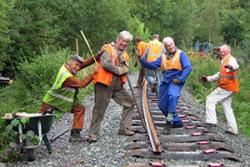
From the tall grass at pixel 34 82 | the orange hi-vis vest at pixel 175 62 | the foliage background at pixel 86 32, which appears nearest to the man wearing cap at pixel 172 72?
the orange hi-vis vest at pixel 175 62

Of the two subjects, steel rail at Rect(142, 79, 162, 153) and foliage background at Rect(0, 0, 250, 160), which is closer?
steel rail at Rect(142, 79, 162, 153)

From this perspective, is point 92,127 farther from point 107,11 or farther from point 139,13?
point 139,13

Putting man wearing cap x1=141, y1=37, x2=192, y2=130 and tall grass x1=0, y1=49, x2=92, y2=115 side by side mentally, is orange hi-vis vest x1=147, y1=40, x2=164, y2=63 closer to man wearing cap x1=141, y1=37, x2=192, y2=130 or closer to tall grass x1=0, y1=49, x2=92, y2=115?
man wearing cap x1=141, y1=37, x2=192, y2=130

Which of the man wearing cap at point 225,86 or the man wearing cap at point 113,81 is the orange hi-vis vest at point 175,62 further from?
the man wearing cap at point 225,86

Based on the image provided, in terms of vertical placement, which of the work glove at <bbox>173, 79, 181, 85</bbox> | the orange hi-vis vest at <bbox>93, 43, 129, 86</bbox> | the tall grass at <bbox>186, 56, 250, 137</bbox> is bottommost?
the tall grass at <bbox>186, 56, 250, 137</bbox>

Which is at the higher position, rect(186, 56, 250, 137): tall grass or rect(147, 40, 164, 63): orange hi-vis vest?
rect(147, 40, 164, 63): orange hi-vis vest

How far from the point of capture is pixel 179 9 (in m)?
51.1

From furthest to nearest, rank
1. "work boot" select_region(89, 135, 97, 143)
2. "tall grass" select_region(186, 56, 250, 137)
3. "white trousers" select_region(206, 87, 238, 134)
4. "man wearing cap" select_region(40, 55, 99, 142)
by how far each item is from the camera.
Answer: "tall grass" select_region(186, 56, 250, 137) → "white trousers" select_region(206, 87, 238, 134) → "work boot" select_region(89, 135, 97, 143) → "man wearing cap" select_region(40, 55, 99, 142)

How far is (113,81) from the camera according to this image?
8.08 m

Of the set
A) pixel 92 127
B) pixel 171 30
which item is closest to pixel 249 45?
pixel 92 127

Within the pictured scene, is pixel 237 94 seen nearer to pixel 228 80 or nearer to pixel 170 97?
pixel 228 80

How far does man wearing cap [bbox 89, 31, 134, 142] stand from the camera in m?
7.82

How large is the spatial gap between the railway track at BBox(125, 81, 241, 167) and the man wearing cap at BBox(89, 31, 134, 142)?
54cm

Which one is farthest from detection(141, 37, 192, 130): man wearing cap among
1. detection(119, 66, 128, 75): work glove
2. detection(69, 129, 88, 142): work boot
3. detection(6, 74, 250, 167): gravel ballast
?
detection(69, 129, 88, 142): work boot
